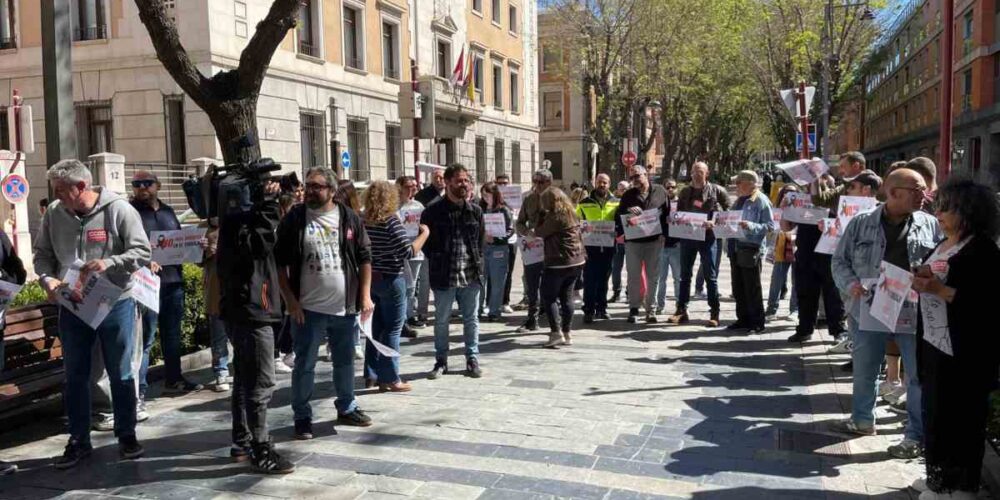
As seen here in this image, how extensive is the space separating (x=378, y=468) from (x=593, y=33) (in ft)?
86.9

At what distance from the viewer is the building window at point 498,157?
39156 mm

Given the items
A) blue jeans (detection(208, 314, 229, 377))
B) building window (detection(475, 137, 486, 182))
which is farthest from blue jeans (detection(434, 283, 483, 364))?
building window (detection(475, 137, 486, 182))

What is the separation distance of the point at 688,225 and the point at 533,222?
2097mm

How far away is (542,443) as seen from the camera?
5312 millimetres

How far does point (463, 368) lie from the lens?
301 inches

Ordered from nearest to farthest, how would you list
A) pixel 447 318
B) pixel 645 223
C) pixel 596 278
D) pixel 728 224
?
pixel 447 318, pixel 728 224, pixel 645 223, pixel 596 278

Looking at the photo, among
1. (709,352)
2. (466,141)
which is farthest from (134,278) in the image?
(466,141)

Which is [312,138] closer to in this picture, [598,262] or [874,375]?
[598,262]

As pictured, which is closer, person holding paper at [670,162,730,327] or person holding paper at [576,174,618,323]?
person holding paper at [670,162,730,327]

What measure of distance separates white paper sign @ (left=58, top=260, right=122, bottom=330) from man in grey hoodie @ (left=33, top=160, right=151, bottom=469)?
7 cm

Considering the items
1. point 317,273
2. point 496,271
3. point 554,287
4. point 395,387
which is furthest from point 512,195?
point 317,273

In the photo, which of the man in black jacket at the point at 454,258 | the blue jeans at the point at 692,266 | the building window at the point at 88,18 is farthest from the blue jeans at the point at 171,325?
the building window at the point at 88,18

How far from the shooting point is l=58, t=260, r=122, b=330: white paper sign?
477 centimetres

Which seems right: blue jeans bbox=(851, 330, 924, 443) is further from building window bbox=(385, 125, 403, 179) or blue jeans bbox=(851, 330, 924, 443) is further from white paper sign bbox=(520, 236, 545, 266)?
building window bbox=(385, 125, 403, 179)
